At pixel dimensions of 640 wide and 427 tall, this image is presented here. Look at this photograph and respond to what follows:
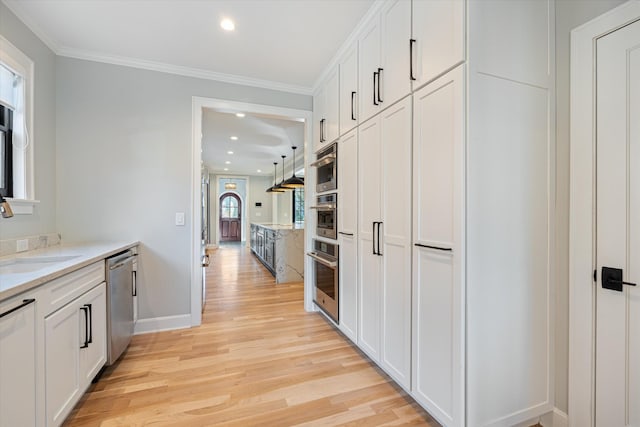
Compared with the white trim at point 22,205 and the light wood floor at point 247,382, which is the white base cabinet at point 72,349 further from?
the white trim at point 22,205

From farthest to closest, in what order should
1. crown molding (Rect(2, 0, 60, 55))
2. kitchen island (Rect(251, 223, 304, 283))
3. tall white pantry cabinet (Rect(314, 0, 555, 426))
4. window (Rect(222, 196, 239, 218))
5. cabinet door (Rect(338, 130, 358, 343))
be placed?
window (Rect(222, 196, 239, 218))
kitchen island (Rect(251, 223, 304, 283))
cabinet door (Rect(338, 130, 358, 343))
crown molding (Rect(2, 0, 60, 55))
tall white pantry cabinet (Rect(314, 0, 555, 426))

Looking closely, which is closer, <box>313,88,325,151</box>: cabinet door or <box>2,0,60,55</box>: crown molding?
<box>2,0,60,55</box>: crown molding

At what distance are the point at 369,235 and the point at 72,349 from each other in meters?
1.95

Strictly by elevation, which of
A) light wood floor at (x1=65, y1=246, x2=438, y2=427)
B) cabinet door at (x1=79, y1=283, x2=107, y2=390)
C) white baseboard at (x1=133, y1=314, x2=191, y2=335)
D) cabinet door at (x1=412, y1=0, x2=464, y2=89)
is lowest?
light wood floor at (x1=65, y1=246, x2=438, y2=427)

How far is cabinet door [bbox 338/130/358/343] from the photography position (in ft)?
7.75

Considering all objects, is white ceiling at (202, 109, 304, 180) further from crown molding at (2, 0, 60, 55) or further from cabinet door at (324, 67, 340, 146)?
crown molding at (2, 0, 60, 55)

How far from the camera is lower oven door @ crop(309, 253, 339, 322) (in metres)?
2.71

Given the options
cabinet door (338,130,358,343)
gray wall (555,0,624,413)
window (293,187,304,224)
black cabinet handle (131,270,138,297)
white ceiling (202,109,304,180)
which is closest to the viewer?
gray wall (555,0,624,413)

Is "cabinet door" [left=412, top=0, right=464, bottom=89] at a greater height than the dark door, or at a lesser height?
greater

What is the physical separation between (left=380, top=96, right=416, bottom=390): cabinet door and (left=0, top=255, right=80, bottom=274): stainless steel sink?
2.19 m

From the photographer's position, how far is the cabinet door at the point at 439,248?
4.49ft

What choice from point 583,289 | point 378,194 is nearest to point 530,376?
point 583,289

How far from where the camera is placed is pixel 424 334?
1593 millimetres

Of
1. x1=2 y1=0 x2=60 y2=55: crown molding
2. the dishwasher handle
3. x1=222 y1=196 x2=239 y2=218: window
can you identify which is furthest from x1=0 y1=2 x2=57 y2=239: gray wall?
x1=222 y1=196 x2=239 y2=218: window
